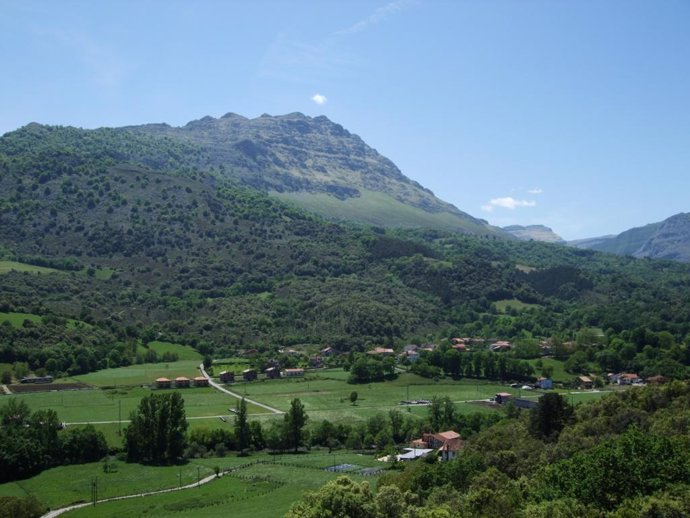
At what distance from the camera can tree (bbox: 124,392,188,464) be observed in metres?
74.7

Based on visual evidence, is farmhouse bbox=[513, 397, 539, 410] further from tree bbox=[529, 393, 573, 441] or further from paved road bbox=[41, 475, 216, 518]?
paved road bbox=[41, 475, 216, 518]

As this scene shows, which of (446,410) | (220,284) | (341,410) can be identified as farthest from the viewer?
(220,284)

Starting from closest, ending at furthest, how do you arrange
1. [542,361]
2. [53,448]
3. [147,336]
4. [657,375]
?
[53,448] < [657,375] < [542,361] < [147,336]

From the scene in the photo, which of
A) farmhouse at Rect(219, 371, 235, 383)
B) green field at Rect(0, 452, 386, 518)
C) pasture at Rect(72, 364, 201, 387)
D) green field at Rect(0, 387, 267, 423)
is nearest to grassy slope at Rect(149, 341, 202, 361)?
pasture at Rect(72, 364, 201, 387)

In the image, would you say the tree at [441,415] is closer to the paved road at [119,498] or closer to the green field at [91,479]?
the green field at [91,479]

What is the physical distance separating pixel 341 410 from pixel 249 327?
6451cm

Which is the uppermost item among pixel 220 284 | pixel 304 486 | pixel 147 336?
pixel 220 284

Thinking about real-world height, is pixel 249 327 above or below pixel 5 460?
above

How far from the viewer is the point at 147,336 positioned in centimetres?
14250

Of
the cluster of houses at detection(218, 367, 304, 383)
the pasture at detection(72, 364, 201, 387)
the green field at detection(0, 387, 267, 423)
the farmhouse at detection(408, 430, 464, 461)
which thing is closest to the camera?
the farmhouse at detection(408, 430, 464, 461)

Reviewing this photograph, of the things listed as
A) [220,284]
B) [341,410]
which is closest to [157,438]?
[341,410]

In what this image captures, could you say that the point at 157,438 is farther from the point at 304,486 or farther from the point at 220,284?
A: the point at 220,284

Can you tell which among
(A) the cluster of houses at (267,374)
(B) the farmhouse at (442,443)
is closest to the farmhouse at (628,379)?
(B) the farmhouse at (442,443)

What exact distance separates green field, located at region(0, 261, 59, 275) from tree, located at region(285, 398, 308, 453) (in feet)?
365
